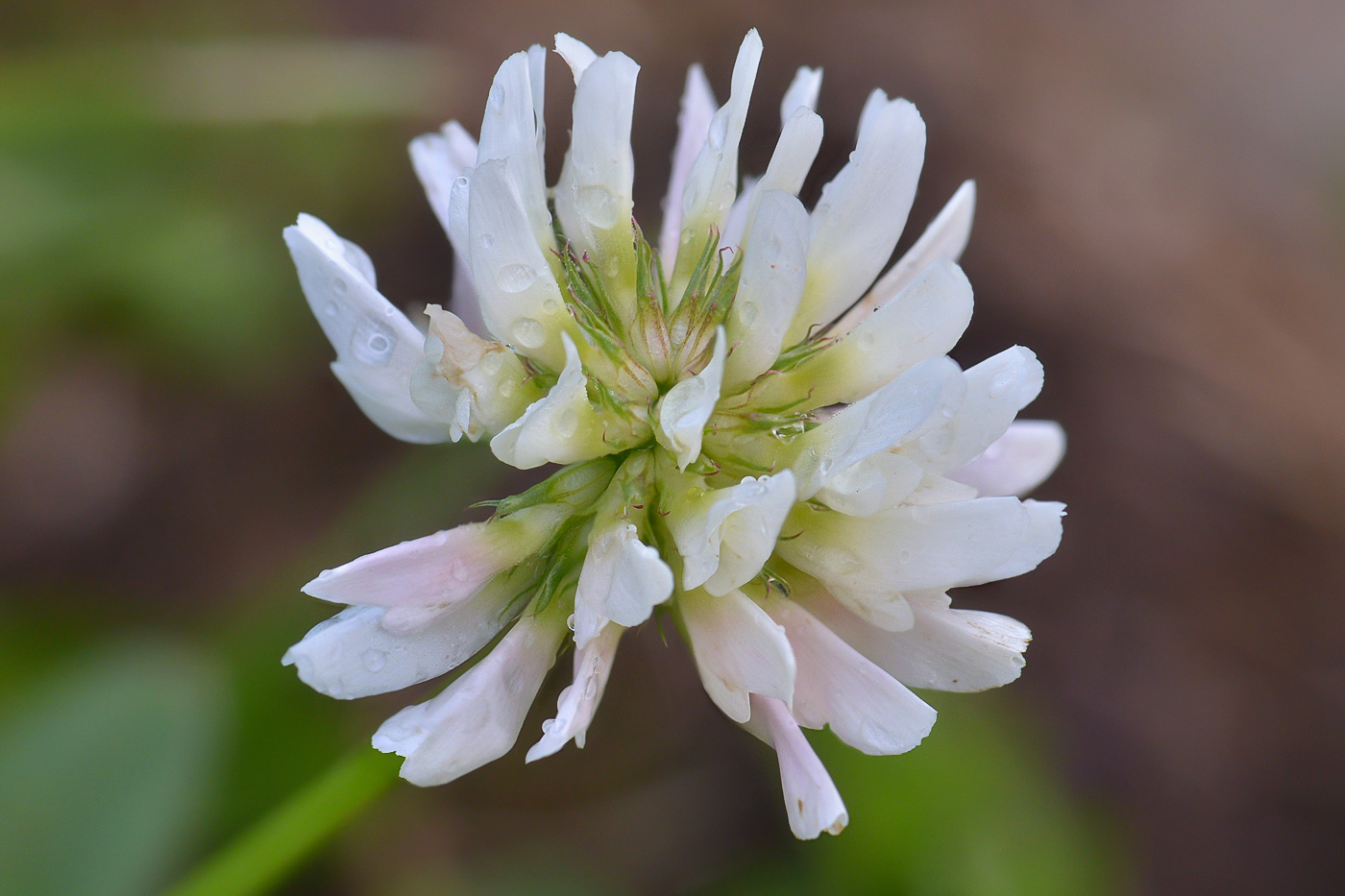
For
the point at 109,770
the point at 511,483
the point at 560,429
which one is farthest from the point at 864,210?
the point at 109,770

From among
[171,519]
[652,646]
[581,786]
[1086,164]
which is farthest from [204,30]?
[1086,164]

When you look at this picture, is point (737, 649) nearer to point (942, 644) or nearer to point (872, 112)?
point (942, 644)

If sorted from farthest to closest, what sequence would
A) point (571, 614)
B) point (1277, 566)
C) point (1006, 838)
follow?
point (1277, 566)
point (1006, 838)
point (571, 614)

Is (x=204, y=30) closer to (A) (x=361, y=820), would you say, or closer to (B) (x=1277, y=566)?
(A) (x=361, y=820)

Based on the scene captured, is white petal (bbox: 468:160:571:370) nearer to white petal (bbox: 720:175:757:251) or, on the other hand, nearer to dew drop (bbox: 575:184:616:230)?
dew drop (bbox: 575:184:616:230)

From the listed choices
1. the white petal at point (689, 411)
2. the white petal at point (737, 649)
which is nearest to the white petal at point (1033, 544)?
the white petal at point (737, 649)

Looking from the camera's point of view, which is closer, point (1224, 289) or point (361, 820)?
point (361, 820)
